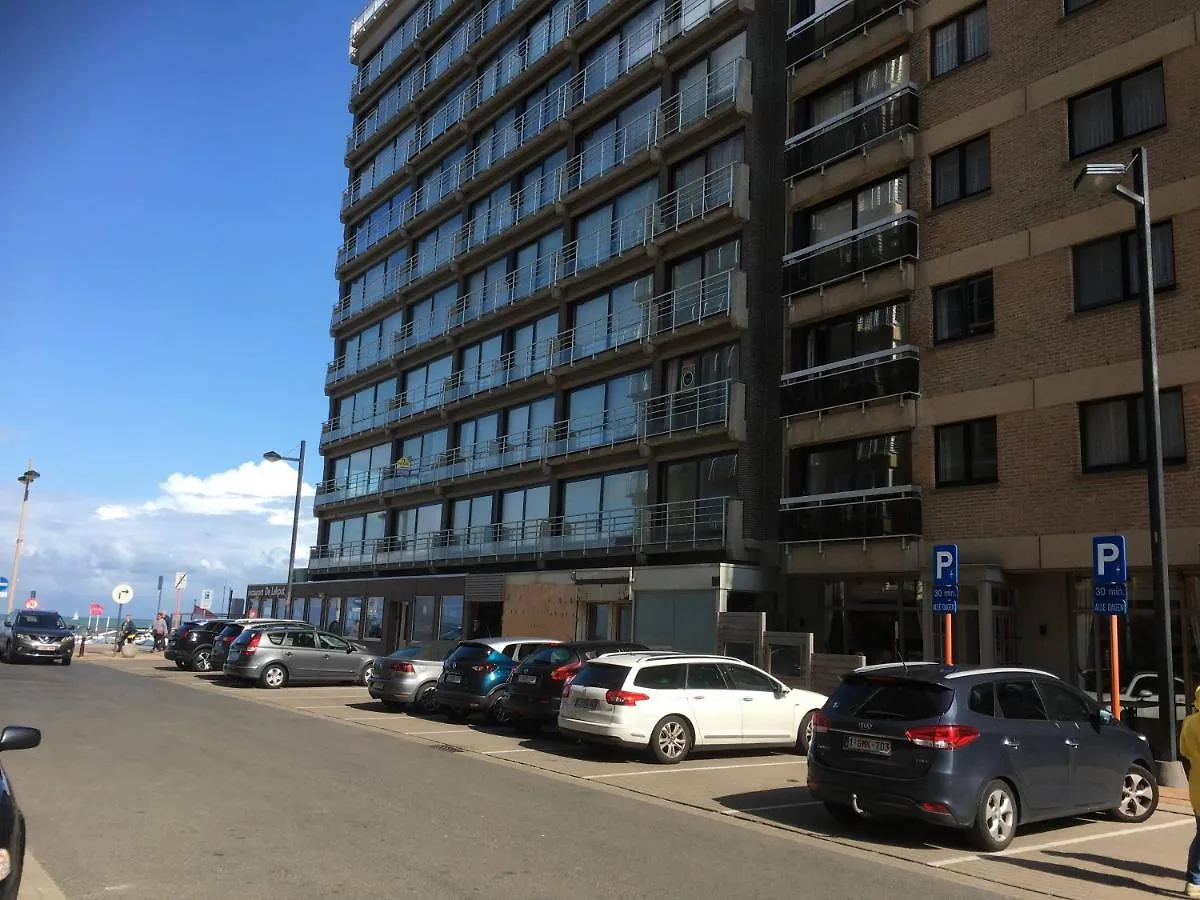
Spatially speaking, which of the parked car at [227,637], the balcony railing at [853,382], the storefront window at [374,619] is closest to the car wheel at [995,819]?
the balcony railing at [853,382]

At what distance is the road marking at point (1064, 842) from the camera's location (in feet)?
28.7

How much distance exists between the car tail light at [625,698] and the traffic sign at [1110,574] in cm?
624

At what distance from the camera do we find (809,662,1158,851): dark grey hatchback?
8.96m

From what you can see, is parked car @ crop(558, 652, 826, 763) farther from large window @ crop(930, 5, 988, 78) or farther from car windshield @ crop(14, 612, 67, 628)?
car windshield @ crop(14, 612, 67, 628)

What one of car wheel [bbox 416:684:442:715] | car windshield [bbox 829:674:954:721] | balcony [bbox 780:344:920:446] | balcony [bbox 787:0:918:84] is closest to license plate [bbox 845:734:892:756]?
car windshield [bbox 829:674:954:721]

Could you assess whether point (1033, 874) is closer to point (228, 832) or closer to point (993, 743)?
point (993, 743)

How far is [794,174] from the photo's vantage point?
1014 inches

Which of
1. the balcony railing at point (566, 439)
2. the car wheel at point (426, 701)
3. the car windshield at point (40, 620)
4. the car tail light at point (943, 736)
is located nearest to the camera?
the car tail light at point (943, 736)

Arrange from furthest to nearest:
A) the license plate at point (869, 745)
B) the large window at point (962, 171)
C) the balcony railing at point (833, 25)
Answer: the balcony railing at point (833, 25)
the large window at point (962, 171)
the license plate at point (869, 745)

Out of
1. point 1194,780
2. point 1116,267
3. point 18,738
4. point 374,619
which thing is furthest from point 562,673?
point 374,619

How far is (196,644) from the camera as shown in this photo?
3148 cm

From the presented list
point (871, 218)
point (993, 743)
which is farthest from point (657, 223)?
point (993, 743)

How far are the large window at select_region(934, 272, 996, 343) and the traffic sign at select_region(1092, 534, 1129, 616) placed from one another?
25.3 feet

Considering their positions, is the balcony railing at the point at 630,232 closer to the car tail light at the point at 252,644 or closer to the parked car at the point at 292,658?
the parked car at the point at 292,658
